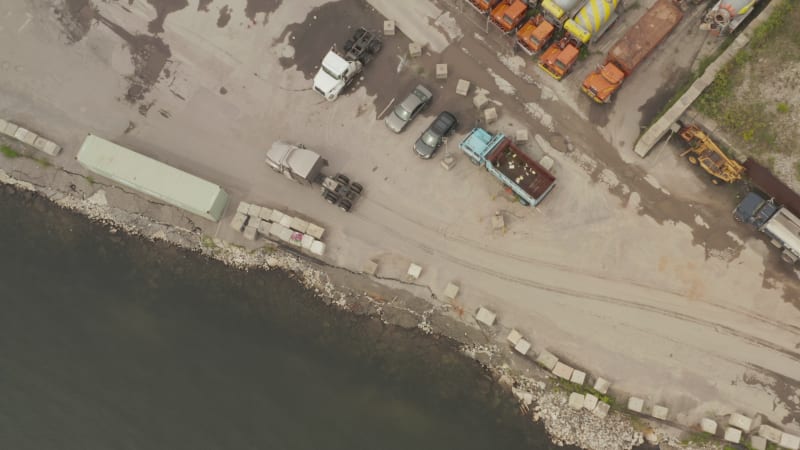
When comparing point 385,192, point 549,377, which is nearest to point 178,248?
point 385,192

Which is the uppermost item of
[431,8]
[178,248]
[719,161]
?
[719,161]

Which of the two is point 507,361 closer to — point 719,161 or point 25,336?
point 719,161

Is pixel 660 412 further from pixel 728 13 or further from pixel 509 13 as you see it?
pixel 509 13

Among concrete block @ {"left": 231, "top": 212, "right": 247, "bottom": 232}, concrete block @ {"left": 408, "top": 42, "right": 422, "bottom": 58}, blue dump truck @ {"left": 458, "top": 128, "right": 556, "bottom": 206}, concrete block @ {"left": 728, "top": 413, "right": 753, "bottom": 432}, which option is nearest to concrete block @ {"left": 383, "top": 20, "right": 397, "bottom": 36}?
concrete block @ {"left": 408, "top": 42, "right": 422, "bottom": 58}

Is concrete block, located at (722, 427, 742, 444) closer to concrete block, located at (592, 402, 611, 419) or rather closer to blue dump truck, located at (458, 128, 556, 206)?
concrete block, located at (592, 402, 611, 419)

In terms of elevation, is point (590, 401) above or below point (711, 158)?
below

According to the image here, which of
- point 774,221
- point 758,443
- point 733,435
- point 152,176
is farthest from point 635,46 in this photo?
point 152,176

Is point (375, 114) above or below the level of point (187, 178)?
above
